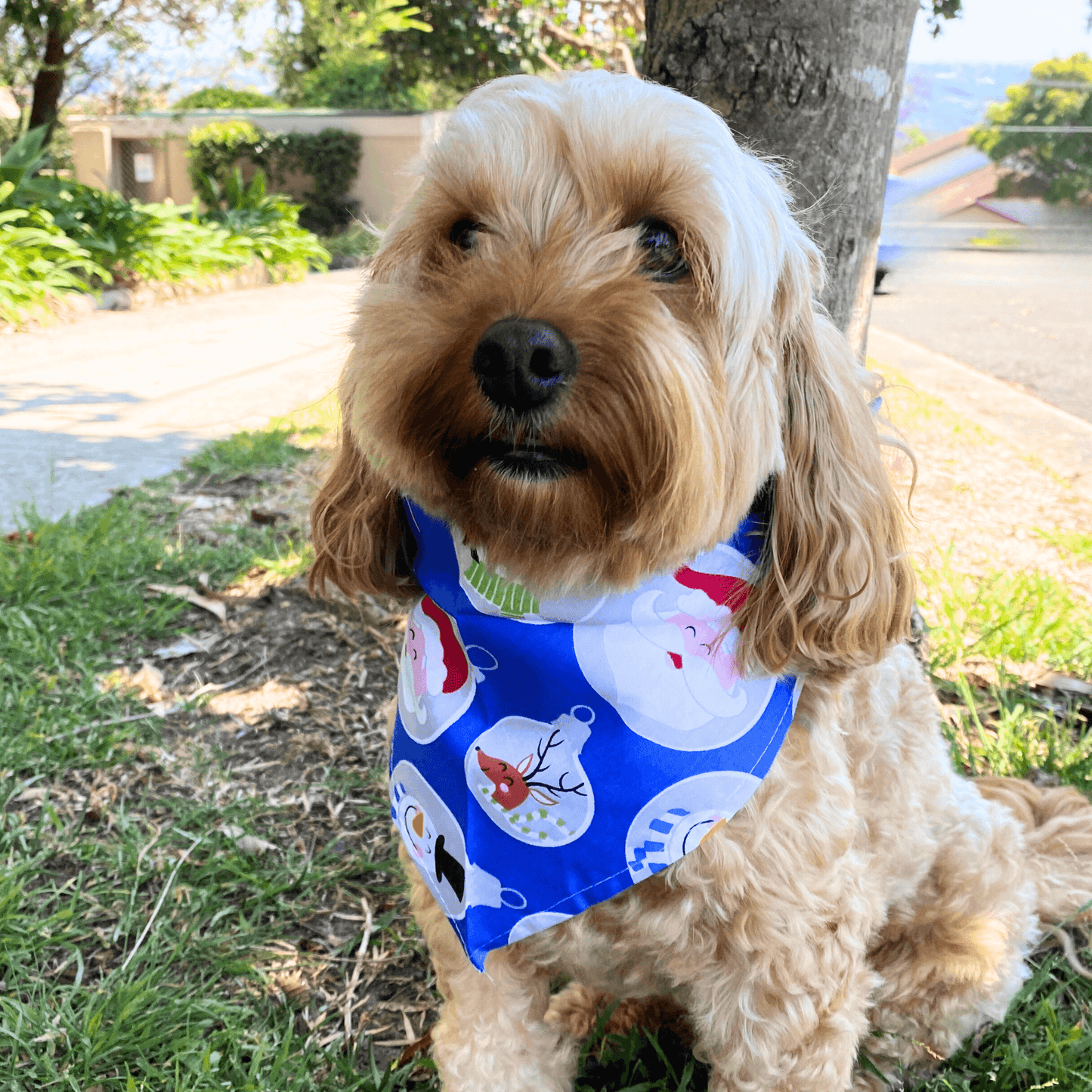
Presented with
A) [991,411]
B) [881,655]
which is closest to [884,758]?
[881,655]

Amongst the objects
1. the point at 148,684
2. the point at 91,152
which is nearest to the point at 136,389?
the point at 148,684

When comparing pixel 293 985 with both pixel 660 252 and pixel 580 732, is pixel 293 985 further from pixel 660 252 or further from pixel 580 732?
pixel 660 252

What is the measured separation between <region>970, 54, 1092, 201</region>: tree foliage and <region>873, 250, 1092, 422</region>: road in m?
1.26

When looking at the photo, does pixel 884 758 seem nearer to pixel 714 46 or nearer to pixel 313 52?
pixel 714 46

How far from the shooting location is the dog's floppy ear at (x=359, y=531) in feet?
6.42

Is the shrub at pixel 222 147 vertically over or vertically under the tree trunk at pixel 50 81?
under

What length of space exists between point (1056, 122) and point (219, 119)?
61.1 ft

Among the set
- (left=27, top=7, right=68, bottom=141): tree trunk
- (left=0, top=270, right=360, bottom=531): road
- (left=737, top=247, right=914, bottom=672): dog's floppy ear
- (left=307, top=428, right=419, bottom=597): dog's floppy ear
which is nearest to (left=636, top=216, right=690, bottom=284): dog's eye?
(left=737, top=247, right=914, bottom=672): dog's floppy ear

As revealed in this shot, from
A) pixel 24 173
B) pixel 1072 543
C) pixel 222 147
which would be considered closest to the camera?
pixel 1072 543

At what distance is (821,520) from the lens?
166cm

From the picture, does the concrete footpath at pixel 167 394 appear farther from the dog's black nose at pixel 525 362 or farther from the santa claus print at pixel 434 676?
the dog's black nose at pixel 525 362

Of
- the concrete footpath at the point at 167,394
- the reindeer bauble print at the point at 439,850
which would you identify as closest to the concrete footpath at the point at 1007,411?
the concrete footpath at the point at 167,394

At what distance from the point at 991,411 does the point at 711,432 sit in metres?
6.29

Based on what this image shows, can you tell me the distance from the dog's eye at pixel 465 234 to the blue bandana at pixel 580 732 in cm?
52
